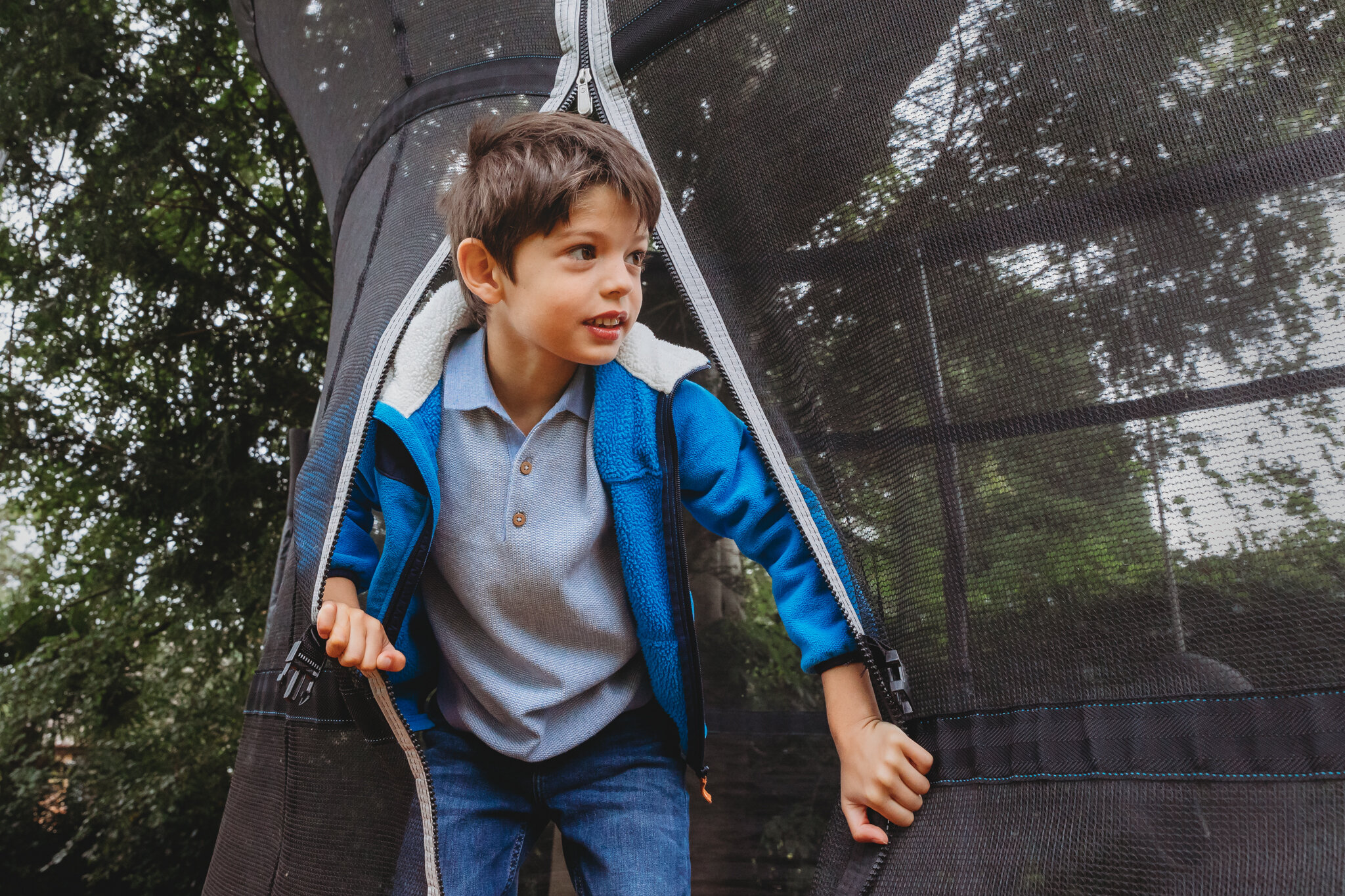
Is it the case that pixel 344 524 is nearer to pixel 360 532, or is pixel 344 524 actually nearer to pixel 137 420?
pixel 360 532

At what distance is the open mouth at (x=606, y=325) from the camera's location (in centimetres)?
121

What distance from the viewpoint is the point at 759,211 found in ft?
3.78

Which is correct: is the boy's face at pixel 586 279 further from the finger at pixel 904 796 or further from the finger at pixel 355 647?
the finger at pixel 904 796

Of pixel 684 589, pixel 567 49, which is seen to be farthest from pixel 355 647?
pixel 567 49

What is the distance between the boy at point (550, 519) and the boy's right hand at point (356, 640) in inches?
4.1

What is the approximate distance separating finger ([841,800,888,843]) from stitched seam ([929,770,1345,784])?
95mm

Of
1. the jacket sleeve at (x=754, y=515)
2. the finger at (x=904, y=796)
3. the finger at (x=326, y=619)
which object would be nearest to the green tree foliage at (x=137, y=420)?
the finger at (x=326, y=619)

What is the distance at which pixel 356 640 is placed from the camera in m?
1.09

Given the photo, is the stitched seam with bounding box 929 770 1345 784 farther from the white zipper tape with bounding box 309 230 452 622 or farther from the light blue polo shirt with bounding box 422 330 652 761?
the white zipper tape with bounding box 309 230 452 622

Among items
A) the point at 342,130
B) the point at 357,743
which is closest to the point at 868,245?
the point at 357,743

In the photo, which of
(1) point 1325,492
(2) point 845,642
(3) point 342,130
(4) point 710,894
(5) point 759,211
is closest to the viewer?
(1) point 1325,492

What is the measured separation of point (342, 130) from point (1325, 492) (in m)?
1.66

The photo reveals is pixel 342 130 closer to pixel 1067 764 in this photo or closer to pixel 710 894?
pixel 1067 764

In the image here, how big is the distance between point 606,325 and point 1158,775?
2.57 ft
